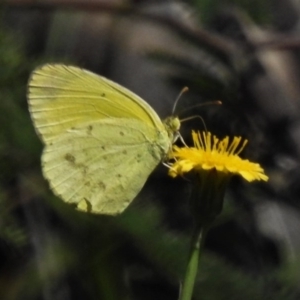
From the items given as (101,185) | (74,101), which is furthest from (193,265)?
(74,101)

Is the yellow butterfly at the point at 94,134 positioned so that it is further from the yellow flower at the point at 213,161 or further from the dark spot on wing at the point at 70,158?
the yellow flower at the point at 213,161

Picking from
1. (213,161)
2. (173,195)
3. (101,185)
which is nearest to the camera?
(213,161)

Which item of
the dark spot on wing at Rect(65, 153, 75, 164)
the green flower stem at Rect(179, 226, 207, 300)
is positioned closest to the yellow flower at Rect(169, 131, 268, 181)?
the green flower stem at Rect(179, 226, 207, 300)

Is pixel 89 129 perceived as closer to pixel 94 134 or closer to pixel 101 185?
pixel 94 134

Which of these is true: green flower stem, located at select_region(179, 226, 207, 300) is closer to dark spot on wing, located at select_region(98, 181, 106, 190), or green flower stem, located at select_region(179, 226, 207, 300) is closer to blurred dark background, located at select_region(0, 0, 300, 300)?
blurred dark background, located at select_region(0, 0, 300, 300)

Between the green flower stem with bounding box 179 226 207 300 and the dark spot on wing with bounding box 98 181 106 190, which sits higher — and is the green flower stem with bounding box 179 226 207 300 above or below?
above

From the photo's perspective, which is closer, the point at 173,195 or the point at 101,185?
the point at 101,185

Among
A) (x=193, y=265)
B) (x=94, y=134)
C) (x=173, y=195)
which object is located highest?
(x=193, y=265)
